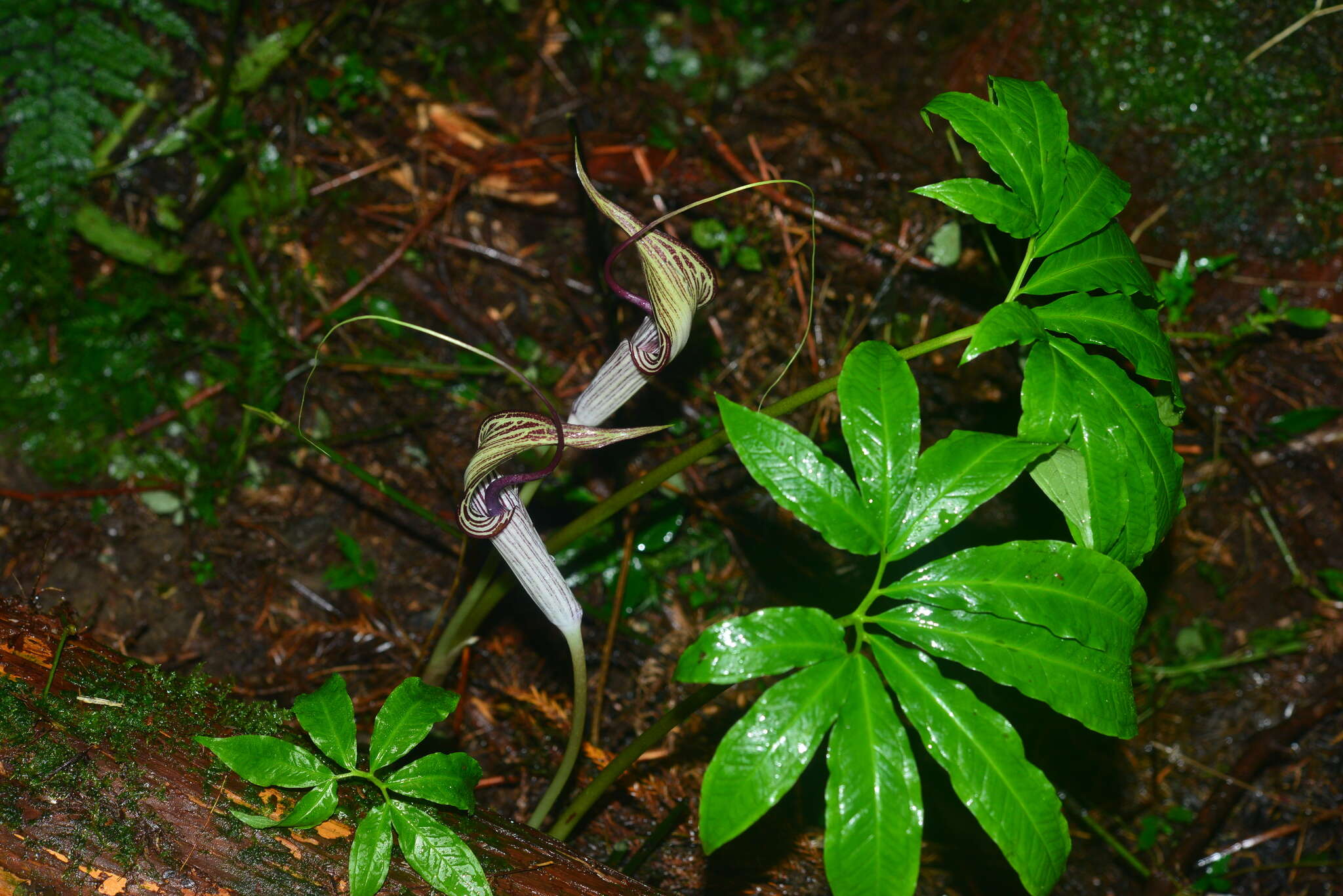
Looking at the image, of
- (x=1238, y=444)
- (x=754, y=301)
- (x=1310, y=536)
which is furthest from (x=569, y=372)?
(x=1310, y=536)

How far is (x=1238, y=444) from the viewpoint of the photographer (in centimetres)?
318

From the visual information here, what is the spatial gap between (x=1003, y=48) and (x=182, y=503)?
3.67 metres

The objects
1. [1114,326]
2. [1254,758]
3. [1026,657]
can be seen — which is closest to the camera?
[1026,657]

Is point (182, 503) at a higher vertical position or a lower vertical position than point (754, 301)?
lower

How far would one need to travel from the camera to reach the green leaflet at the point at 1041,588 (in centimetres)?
168

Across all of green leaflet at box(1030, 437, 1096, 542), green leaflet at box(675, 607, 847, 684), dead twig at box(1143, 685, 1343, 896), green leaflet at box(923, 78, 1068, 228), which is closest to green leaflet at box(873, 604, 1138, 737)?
green leaflet at box(675, 607, 847, 684)

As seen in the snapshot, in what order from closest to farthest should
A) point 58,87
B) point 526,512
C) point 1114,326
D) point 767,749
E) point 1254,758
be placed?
1. point 767,749
2. point 1114,326
3. point 526,512
4. point 1254,758
5. point 58,87

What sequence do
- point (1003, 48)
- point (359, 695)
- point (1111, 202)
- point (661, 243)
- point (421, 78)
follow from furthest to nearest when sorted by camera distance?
point (421, 78) < point (1003, 48) < point (359, 695) < point (1111, 202) < point (661, 243)

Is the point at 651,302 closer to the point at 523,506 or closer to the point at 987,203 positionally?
the point at 523,506

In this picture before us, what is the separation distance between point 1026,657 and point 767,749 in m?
0.57

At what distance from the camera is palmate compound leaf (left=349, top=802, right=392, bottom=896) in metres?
1.70

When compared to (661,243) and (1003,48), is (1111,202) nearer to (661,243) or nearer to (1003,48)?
(661,243)

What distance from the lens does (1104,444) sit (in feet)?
5.98

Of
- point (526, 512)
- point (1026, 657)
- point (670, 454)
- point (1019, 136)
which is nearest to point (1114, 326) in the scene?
point (1019, 136)
